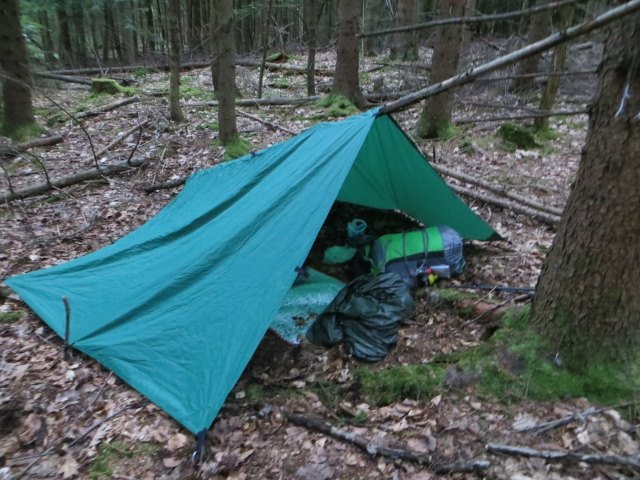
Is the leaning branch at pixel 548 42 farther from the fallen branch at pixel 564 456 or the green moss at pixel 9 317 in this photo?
the green moss at pixel 9 317

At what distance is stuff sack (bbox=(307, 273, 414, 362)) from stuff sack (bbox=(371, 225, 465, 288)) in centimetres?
32

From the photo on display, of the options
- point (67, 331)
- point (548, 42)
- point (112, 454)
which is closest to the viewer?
point (548, 42)

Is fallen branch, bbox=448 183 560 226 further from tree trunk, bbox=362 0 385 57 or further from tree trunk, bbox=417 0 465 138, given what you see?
tree trunk, bbox=362 0 385 57

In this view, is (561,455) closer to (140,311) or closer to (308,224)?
(308,224)

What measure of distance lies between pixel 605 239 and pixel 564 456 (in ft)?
3.64

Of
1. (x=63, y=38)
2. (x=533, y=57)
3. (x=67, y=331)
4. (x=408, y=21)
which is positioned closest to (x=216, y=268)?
(x=67, y=331)

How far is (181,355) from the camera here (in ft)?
9.66

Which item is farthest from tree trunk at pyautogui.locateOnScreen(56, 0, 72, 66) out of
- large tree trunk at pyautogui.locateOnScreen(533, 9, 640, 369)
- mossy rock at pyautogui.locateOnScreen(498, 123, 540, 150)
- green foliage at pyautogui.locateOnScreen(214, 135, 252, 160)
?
large tree trunk at pyautogui.locateOnScreen(533, 9, 640, 369)

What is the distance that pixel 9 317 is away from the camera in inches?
146

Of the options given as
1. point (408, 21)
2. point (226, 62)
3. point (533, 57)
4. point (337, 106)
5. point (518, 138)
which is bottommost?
point (518, 138)

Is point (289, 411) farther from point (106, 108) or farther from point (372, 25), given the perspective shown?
point (372, 25)

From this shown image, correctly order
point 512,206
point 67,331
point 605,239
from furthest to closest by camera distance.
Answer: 1. point 512,206
2. point 67,331
3. point 605,239

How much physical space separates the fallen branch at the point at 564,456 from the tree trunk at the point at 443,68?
499cm

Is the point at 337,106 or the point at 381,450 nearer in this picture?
the point at 381,450
